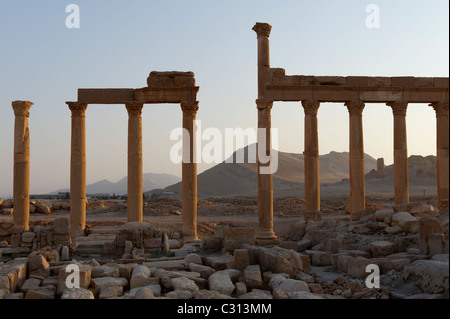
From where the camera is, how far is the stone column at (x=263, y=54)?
73.9 ft

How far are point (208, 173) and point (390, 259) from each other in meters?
93.5

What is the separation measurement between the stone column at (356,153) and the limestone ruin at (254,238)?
Result: 0.06 meters

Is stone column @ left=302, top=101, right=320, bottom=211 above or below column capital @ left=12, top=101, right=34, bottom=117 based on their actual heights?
below

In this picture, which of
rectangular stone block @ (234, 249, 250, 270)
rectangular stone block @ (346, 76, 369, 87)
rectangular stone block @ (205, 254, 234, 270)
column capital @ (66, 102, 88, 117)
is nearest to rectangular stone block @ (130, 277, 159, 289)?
rectangular stone block @ (205, 254, 234, 270)

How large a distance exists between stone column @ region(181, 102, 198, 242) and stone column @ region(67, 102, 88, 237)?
16.9 feet

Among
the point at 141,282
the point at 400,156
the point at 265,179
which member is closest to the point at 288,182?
the point at 400,156

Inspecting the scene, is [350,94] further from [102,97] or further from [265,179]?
[102,97]

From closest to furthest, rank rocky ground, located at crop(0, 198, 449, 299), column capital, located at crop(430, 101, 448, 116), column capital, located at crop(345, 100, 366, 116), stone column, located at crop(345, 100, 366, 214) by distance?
rocky ground, located at crop(0, 198, 449, 299) → column capital, located at crop(345, 100, 366, 116) → stone column, located at crop(345, 100, 366, 214) → column capital, located at crop(430, 101, 448, 116)

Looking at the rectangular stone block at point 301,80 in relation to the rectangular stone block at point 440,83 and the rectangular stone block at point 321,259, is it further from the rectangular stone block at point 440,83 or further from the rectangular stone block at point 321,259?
the rectangular stone block at point 321,259

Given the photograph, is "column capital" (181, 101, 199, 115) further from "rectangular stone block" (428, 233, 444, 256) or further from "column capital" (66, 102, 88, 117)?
"rectangular stone block" (428, 233, 444, 256)

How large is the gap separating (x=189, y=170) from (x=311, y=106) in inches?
272

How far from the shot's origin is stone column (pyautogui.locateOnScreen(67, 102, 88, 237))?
76.2ft

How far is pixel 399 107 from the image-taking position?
965 inches

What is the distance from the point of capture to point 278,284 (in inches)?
456
